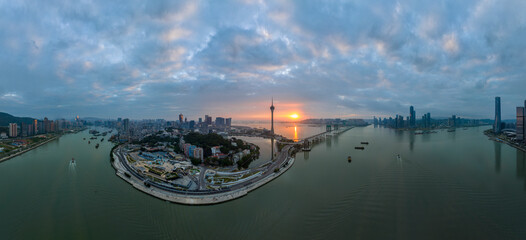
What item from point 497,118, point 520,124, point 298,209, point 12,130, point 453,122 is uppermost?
point 497,118

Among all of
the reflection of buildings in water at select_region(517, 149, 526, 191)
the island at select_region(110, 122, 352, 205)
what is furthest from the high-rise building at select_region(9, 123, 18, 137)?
the reflection of buildings in water at select_region(517, 149, 526, 191)

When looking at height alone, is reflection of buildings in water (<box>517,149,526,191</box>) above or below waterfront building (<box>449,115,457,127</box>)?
below

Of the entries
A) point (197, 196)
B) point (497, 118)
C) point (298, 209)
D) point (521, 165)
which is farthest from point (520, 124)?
point (197, 196)

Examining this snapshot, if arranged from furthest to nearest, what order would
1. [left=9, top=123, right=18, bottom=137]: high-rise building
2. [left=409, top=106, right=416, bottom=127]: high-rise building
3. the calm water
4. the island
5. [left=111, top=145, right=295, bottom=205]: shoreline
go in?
[left=409, top=106, right=416, bottom=127]: high-rise building < [left=9, top=123, right=18, bottom=137]: high-rise building < the island < [left=111, top=145, right=295, bottom=205]: shoreline < the calm water

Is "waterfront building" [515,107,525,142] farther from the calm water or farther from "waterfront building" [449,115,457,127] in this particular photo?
"waterfront building" [449,115,457,127]

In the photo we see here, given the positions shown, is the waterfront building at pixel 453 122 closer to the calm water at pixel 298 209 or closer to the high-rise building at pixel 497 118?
the high-rise building at pixel 497 118

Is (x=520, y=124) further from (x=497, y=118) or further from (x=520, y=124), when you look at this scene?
(x=497, y=118)

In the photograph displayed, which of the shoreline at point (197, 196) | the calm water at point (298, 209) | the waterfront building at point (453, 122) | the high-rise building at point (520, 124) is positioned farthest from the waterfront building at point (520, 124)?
the waterfront building at point (453, 122)

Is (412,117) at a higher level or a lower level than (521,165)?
higher
